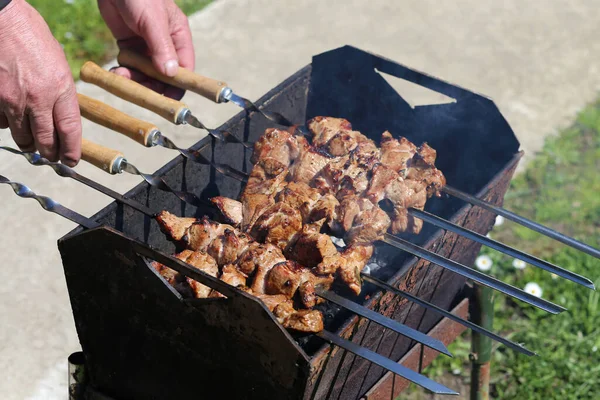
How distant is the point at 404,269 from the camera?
2.25 m

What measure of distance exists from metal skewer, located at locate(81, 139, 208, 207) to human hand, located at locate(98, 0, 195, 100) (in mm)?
524

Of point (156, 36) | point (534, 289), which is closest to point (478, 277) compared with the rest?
point (156, 36)

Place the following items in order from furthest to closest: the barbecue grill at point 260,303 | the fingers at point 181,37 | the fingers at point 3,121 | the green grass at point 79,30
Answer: the green grass at point 79,30 < the fingers at point 181,37 < the fingers at point 3,121 < the barbecue grill at point 260,303

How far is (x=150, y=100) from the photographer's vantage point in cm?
271

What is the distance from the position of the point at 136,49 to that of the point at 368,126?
3.47ft

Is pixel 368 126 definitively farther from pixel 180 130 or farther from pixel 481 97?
pixel 180 130

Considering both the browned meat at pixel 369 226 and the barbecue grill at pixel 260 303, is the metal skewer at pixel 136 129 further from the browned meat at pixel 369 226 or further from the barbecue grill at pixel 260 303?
the browned meat at pixel 369 226

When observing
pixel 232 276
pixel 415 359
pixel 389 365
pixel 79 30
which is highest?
pixel 389 365

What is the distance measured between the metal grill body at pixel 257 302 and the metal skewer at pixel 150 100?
0.08 m

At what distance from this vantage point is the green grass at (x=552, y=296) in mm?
3881

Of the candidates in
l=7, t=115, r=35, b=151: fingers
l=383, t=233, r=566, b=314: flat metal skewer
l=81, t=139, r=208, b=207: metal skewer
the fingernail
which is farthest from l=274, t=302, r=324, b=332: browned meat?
the fingernail

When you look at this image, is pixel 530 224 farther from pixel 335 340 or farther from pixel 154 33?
pixel 154 33

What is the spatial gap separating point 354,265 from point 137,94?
1.05m

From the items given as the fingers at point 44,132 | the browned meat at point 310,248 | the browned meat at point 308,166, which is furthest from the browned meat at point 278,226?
the fingers at point 44,132
